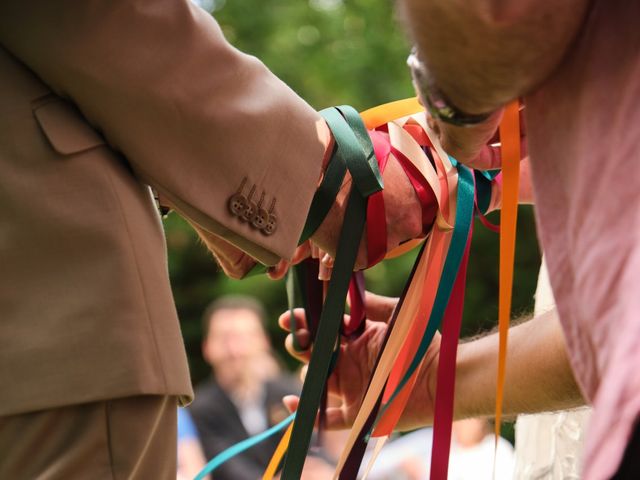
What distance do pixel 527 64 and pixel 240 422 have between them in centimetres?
270

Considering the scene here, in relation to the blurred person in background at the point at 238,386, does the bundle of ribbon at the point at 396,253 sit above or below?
above

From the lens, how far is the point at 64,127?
112 cm

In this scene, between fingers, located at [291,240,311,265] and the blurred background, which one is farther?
the blurred background

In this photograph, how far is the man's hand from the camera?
177 centimetres

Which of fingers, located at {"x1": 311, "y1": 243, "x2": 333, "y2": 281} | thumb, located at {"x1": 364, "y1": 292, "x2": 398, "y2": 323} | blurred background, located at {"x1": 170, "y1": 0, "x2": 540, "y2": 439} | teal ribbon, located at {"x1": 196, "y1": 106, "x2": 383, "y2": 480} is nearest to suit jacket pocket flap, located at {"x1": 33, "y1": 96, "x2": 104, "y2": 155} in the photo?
teal ribbon, located at {"x1": 196, "y1": 106, "x2": 383, "y2": 480}

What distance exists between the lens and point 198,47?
1188 millimetres

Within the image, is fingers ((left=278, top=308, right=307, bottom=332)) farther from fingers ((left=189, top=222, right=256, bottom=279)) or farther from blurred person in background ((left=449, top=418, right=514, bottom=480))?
blurred person in background ((left=449, top=418, right=514, bottom=480))

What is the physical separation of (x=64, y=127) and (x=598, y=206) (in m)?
0.60

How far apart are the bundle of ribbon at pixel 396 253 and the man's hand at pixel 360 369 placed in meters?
0.15

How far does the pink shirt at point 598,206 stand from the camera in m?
0.73

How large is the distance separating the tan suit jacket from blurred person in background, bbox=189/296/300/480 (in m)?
2.18

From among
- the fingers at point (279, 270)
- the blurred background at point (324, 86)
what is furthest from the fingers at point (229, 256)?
the blurred background at point (324, 86)

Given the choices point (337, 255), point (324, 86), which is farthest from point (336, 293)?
point (324, 86)

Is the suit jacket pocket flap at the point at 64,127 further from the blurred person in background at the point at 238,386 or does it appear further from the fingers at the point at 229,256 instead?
the blurred person in background at the point at 238,386
